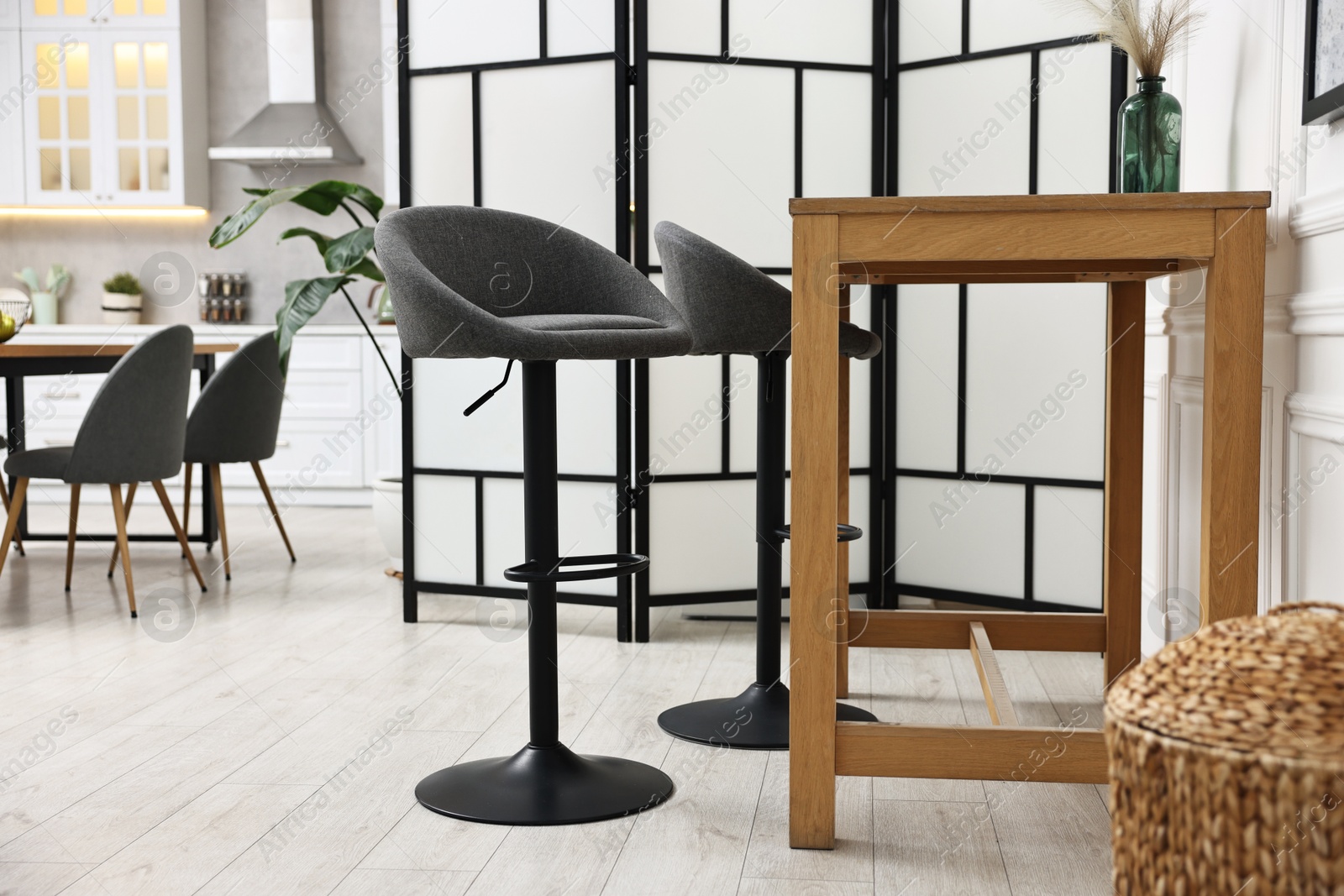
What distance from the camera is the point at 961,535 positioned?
3.27 metres

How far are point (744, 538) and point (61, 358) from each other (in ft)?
7.53

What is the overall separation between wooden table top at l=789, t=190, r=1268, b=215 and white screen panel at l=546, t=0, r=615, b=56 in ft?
5.47

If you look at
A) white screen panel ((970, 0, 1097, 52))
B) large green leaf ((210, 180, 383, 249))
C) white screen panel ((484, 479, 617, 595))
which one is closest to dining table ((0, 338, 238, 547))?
large green leaf ((210, 180, 383, 249))

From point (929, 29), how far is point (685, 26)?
27.0 inches

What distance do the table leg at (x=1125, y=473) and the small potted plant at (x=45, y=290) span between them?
575 centimetres

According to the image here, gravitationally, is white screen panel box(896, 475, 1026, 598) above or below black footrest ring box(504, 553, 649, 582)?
below

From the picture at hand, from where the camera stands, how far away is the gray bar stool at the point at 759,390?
6.80 feet

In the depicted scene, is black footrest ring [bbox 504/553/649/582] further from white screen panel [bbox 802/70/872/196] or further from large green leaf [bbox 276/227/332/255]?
large green leaf [bbox 276/227/332/255]

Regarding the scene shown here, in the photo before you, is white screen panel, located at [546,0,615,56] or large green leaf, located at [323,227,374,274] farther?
large green leaf, located at [323,227,374,274]

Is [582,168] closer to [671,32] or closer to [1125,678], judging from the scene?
[671,32]

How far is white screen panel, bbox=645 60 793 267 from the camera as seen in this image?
3.08 metres

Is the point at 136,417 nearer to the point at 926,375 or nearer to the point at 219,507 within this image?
the point at 219,507

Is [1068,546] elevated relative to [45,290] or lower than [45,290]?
lower

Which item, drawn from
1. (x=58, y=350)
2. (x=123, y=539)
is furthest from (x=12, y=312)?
(x=123, y=539)
